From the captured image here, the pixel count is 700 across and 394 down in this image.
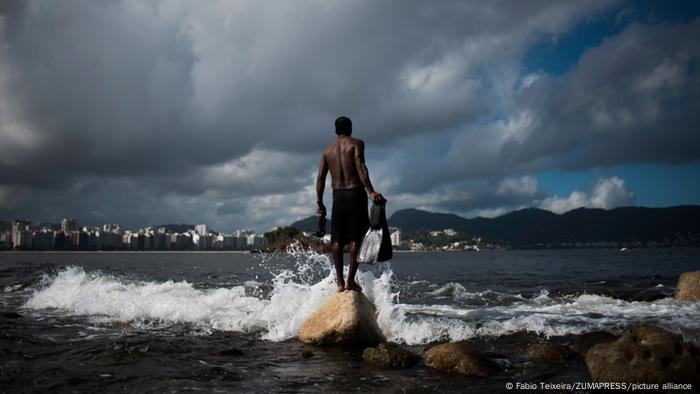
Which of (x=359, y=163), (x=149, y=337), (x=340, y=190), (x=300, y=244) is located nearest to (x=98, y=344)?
(x=149, y=337)

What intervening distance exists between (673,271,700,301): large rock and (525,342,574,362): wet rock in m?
13.2

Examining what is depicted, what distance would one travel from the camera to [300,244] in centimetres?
14325

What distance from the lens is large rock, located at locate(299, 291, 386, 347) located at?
9.11 metres

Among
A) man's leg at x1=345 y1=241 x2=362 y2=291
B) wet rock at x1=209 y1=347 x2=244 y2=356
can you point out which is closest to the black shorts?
man's leg at x1=345 y1=241 x2=362 y2=291

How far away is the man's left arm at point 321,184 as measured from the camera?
1012cm

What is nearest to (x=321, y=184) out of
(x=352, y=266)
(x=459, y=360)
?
(x=352, y=266)

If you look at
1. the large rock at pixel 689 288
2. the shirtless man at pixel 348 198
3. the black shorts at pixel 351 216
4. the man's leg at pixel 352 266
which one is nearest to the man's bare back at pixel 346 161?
the shirtless man at pixel 348 198

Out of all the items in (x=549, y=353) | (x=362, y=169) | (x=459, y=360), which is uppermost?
(x=362, y=169)

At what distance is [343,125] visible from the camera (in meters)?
10.1

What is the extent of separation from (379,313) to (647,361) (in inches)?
213

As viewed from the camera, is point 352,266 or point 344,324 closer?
point 344,324

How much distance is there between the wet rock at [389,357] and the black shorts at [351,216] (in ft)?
8.33

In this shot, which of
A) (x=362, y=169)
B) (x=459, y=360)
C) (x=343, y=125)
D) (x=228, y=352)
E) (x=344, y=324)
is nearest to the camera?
(x=459, y=360)

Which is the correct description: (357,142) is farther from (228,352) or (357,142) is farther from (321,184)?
(228,352)
